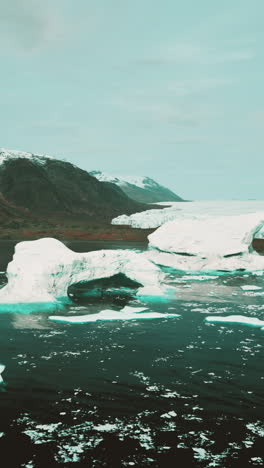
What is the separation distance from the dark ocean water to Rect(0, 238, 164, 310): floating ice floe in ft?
6.58

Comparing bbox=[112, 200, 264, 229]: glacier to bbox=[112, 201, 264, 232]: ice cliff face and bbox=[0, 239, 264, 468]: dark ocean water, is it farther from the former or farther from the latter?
bbox=[0, 239, 264, 468]: dark ocean water

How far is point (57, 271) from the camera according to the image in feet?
68.4

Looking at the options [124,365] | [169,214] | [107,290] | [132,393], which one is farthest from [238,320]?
[169,214]

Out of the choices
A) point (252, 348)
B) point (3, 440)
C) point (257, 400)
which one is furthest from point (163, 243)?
point (3, 440)

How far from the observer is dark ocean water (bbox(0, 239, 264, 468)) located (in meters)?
8.02

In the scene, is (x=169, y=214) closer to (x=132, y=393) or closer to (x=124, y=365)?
(x=124, y=365)

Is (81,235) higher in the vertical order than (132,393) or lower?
higher

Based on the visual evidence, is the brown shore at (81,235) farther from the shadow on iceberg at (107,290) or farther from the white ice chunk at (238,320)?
the white ice chunk at (238,320)

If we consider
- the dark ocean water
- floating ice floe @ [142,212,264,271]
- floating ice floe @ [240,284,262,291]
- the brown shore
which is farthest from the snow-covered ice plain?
the brown shore

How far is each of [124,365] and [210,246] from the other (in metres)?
22.8

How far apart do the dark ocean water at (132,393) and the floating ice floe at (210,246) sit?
16707 millimetres

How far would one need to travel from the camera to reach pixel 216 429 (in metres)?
8.88

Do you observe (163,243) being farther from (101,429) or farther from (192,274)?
(101,429)

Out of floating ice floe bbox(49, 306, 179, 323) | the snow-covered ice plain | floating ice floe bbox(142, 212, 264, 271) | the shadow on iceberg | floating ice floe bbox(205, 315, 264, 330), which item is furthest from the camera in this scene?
floating ice floe bbox(142, 212, 264, 271)
